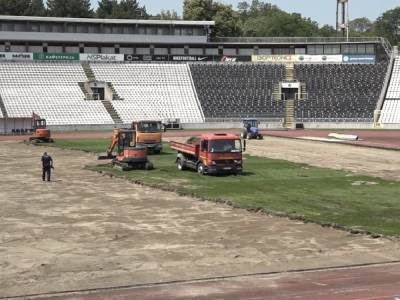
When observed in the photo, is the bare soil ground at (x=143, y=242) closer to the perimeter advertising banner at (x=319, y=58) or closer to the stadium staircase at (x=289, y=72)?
the stadium staircase at (x=289, y=72)

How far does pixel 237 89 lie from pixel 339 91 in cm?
1643

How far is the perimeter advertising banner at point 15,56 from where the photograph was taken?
94.6 metres

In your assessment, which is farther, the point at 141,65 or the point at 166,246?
the point at 141,65

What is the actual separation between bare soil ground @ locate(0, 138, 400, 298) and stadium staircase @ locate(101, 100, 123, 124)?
2315 inches

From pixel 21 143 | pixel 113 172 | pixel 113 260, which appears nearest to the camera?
pixel 113 260

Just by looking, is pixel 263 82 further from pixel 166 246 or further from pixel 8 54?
pixel 166 246

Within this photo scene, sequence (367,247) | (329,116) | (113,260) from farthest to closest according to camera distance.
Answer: (329,116), (367,247), (113,260)

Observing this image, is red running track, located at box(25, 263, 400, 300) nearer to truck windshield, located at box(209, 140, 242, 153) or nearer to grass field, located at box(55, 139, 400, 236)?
grass field, located at box(55, 139, 400, 236)

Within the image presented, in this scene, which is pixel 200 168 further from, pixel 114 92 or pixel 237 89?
pixel 237 89

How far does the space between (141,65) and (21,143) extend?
1712 inches

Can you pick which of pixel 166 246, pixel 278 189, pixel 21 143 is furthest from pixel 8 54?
pixel 166 246

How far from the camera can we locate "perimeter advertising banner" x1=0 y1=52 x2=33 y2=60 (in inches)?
3725

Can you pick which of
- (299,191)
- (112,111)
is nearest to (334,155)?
(299,191)

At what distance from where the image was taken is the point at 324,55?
103 metres
